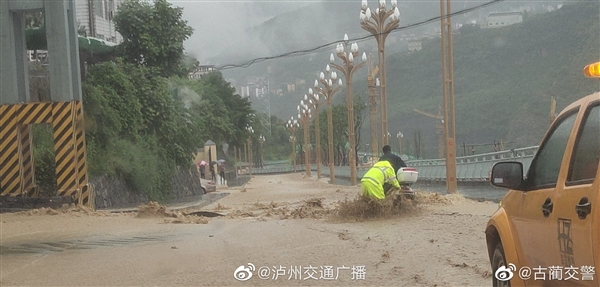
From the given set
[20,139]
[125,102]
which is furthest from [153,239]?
[125,102]

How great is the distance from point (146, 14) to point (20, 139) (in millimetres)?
14545

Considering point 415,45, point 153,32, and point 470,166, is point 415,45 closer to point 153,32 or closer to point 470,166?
point 470,166

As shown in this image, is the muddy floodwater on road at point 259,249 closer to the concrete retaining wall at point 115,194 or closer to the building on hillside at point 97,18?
the concrete retaining wall at point 115,194

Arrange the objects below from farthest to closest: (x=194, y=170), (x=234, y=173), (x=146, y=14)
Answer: (x=234, y=173) < (x=194, y=170) < (x=146, y=14)

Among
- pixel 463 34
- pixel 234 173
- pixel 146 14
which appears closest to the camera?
pixel 146 14

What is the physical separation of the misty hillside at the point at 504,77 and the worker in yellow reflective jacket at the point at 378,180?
1052cm

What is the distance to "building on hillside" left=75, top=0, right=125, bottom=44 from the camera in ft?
164

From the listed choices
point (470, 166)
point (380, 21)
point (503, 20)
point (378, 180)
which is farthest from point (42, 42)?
point (503, 20)

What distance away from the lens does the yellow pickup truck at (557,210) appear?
367 cm

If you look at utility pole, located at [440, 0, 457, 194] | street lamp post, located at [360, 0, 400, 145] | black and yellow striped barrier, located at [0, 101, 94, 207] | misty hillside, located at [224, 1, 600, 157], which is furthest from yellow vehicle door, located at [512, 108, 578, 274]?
street lamp post, located at [360, 0, 400, 145]

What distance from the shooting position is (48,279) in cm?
886

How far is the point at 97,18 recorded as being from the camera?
53.8 metres

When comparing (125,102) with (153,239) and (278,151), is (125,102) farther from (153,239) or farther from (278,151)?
(278,151)

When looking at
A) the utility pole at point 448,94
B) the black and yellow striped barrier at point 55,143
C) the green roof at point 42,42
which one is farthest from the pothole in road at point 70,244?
the green roof at point 42,42
